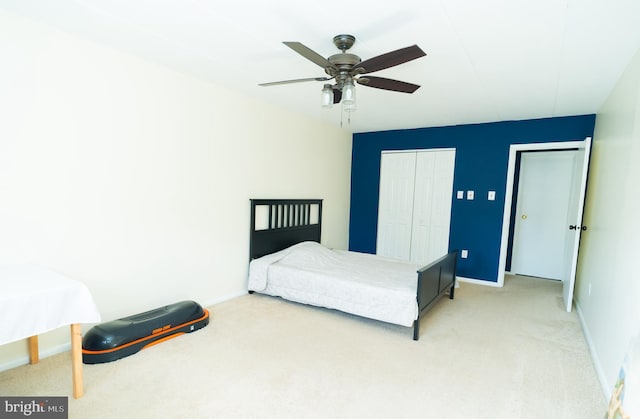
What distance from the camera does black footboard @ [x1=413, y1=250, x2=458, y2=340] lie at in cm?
287

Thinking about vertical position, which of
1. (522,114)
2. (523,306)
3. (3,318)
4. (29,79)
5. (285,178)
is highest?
(522,114)

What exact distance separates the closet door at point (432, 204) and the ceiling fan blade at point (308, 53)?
3399mm

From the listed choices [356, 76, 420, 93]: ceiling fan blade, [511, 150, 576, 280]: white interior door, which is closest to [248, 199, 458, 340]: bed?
[356, 76, 420, 93]: ceiling fan blade

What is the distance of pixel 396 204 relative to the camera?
539cm

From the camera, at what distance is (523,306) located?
382 centimetres

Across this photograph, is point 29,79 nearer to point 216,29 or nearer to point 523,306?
point 216,29

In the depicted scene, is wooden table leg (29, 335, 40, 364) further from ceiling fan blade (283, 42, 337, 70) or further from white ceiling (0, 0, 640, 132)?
ceiling fan blade (283, 42, 337, 70)

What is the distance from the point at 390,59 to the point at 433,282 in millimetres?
2212

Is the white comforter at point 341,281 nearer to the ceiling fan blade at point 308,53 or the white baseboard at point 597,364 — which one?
the white baseboard at point 597,364

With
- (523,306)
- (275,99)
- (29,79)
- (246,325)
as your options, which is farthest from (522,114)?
(29,79)

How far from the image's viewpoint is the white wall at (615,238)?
1.97 metres

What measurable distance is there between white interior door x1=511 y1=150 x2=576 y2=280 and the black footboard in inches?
86.3

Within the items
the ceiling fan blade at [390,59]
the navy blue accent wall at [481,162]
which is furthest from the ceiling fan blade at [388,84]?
the navy blue accent wall at [481,162]

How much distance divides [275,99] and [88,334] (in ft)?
9.44
